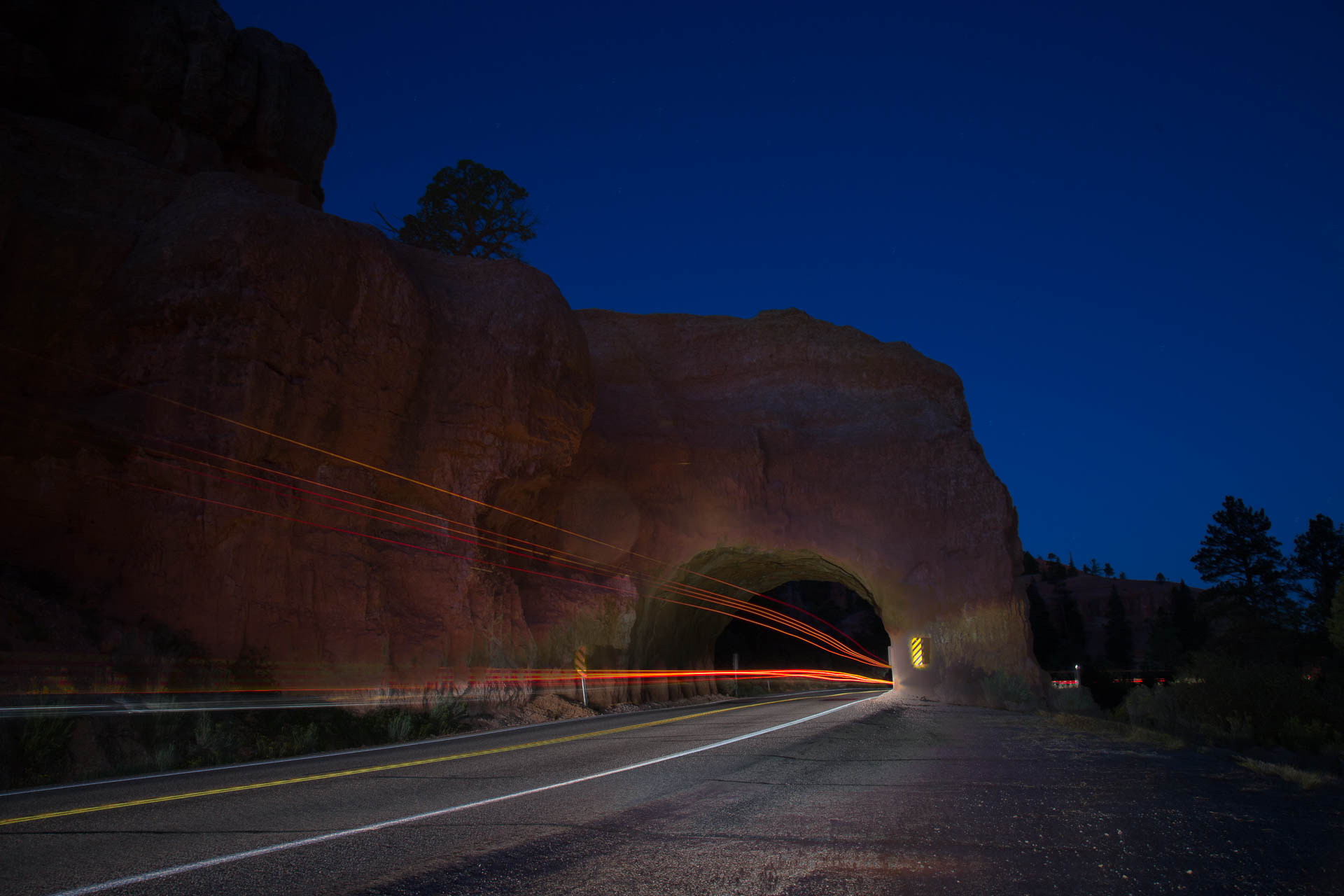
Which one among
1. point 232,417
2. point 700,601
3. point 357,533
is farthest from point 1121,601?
point 232,417

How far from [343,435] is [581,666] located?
8858 mm

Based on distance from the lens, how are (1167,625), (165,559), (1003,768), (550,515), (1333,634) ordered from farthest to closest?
(1167,625) → (1333,634) → (550,515) → (165,559) → (1003,768)

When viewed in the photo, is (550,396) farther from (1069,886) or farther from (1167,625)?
(1167,625)

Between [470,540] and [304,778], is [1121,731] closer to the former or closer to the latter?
[304,778]

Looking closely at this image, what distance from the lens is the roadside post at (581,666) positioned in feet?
72.6

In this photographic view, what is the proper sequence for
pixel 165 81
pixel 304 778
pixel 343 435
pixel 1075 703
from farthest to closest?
pixel 165 81 → pixel 1075 703 → pixel 343 435 → pixel 304 778

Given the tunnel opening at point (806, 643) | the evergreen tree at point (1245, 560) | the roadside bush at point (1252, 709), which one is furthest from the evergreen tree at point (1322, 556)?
the roadside bush at point (1252, 709)

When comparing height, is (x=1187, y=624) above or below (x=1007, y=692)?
above

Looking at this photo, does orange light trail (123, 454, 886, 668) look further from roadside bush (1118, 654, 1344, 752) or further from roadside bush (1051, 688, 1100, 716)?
roadside bush (1118, 654, 1344, 752)

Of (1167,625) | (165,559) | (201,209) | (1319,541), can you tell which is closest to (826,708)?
(165,559)

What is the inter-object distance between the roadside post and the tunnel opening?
635 inches

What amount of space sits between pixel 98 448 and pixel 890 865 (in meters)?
16.1

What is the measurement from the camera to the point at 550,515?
25297mm

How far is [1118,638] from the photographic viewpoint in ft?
255
